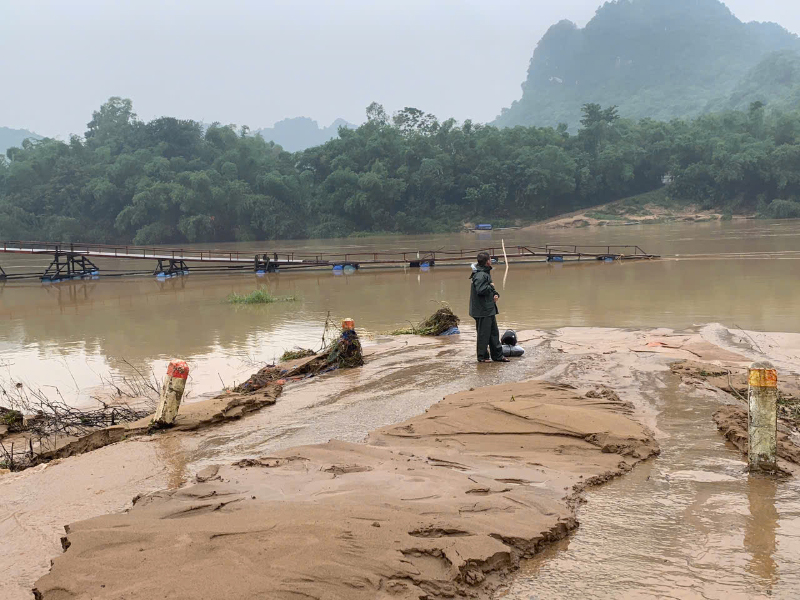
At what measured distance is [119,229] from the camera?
220 ft

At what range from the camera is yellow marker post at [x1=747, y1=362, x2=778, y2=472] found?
5.01 metres

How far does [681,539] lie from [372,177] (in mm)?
66046

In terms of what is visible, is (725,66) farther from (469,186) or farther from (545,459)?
(545,459)

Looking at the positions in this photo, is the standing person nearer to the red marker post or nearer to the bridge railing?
the red marker post

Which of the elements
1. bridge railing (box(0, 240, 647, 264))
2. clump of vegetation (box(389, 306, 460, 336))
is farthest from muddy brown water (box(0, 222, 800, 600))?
bridge railing (box(0, 240, 647, 264))

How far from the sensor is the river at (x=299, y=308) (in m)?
12.4

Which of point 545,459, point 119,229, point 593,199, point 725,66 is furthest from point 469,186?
point 725,66

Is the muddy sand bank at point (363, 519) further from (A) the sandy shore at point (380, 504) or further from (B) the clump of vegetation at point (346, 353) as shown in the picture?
(B) the clump of vegetation at point (346, 353)

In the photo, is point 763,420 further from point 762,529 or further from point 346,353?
point 346,353

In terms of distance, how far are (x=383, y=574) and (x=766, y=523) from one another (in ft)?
8.13

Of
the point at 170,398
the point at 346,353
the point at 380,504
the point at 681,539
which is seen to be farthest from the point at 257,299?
the point at 681,539

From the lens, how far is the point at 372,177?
2699 inches

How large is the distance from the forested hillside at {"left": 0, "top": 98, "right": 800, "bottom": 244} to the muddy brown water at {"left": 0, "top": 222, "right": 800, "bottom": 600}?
4189 cm

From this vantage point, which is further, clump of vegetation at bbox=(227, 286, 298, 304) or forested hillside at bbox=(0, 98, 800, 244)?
forested hillside at bbox=(0, 98, 800, 244)
